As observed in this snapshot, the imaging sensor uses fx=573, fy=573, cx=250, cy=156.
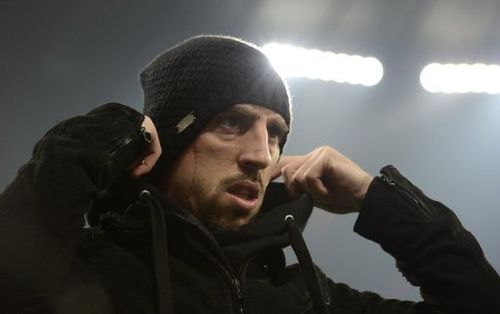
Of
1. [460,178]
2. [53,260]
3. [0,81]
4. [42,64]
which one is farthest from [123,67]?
[53,260]

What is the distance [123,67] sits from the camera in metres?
3.27

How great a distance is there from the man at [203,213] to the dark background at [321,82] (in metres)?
2.00

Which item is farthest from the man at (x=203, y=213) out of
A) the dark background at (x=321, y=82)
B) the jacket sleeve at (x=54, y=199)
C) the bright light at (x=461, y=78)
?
the bright light at (x=461, y=78)

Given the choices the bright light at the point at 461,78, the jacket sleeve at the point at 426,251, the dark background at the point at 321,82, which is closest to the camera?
the jacket sleeve at the point at 426,251

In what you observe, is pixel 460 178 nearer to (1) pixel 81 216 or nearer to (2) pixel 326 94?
(2) pixel 326 94

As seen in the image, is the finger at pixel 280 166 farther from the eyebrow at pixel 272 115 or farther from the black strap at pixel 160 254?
the black strap at pixel 160 254

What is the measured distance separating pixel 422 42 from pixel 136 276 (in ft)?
9.21

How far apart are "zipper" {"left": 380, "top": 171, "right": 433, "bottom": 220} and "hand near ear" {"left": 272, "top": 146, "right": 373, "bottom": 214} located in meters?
0.03

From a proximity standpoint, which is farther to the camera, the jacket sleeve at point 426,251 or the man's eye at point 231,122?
the man's eye at point 231,122

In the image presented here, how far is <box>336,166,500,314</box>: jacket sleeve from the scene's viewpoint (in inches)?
40.4

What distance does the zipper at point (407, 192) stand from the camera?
1.08 meters

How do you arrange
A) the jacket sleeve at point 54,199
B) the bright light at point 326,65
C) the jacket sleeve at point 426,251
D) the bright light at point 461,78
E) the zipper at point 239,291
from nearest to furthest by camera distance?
1. the jacket sleeve at point 54,199
2. the zipper at point 239,291
3. the jacket sleeve at point 426,251
4. the bright light at point 326,65
5. the bright light at point 461,78

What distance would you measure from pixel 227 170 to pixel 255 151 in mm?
64

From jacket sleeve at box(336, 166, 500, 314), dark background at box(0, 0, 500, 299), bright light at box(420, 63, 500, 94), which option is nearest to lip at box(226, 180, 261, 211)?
jacket sleeve at box(336, 166, 500, 314)
